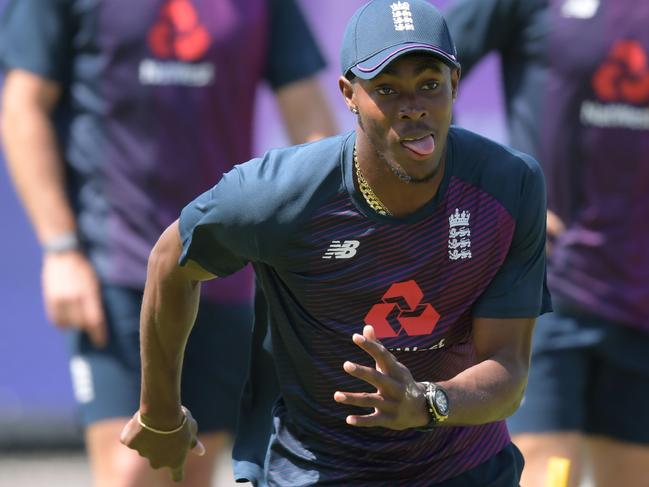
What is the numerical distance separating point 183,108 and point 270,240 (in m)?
1.99

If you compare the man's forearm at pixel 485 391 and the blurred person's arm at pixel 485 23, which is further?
the blurred person's arm at pixel 485 23

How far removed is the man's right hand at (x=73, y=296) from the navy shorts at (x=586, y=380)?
158 centimetres

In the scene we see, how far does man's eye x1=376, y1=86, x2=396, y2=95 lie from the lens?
400 cm

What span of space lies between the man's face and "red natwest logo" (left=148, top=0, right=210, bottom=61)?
81.5 inches

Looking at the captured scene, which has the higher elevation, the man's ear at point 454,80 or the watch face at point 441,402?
the man's ear at point 454,80

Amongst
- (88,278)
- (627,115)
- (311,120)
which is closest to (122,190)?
(88,278)

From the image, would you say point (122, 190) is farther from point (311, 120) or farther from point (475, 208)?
point (475, 208)

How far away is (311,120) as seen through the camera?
6.38m

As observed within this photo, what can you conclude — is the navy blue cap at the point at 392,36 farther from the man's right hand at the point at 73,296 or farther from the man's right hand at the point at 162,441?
the man's right hand at the point at 73,296

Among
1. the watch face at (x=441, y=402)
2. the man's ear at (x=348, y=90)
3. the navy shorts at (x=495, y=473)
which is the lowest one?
the navy shorts at (x=495, y=473)

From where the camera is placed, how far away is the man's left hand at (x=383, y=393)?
3.70 meters

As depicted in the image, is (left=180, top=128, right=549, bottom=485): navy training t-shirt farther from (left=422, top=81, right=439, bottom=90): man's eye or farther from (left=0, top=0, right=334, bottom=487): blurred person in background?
(left=0, top=0, right=334, bottom=487): blurred person in background

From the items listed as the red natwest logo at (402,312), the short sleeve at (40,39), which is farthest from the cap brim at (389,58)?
the short sleeve at (40,39)

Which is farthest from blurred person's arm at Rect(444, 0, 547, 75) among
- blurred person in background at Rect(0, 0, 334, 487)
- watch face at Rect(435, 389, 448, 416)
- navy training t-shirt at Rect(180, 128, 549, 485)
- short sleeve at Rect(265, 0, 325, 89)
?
watch face at Rect(435, 389, 448, 416)
